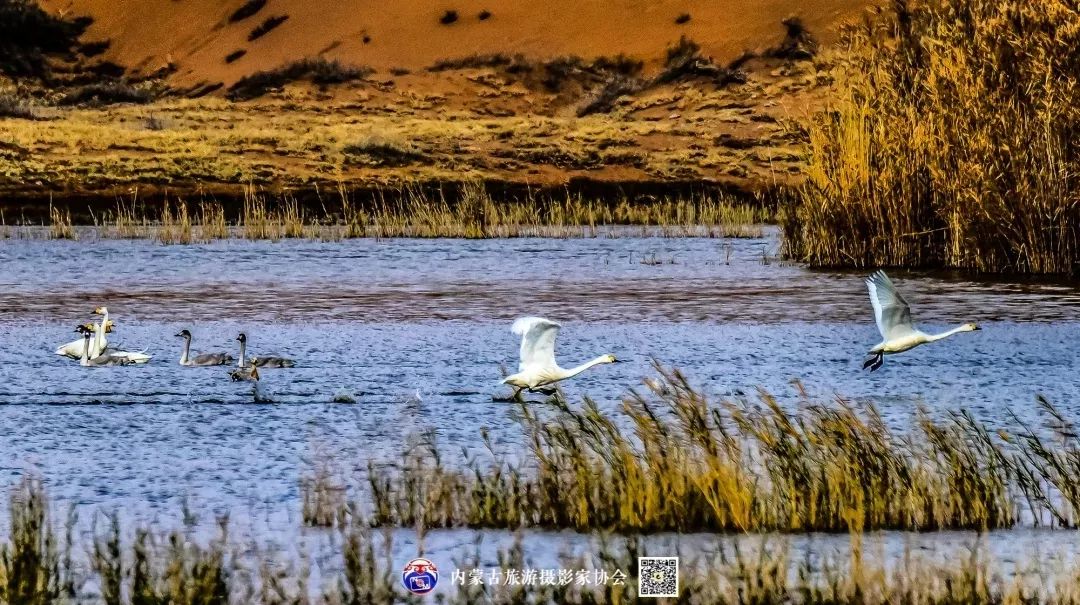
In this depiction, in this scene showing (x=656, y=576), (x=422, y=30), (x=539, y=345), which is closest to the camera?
(x=656, y=576)

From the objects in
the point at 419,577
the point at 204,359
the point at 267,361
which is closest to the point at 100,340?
the point at 204,359

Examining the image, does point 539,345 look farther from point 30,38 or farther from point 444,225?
point 30,38

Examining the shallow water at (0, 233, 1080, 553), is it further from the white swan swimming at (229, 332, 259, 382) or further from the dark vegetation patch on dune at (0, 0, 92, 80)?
the dark vegetation patch on dune at (0, 0, 92, 80)

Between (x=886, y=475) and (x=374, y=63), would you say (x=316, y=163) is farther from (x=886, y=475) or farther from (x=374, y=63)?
(x=886, y=475)

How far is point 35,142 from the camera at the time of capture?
142ft

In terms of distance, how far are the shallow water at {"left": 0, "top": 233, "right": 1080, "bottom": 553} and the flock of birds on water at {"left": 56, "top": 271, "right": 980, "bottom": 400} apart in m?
0.14

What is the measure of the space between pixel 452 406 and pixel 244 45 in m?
54.8

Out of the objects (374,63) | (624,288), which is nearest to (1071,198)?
(624,288)

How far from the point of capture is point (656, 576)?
18.2ft

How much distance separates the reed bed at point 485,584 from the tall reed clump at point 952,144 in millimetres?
10997

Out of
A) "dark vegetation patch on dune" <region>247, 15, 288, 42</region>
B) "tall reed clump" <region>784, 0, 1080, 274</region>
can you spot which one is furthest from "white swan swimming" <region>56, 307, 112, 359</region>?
"dark vegetation patch on dune" <region>247, 15, 288, 42</region>

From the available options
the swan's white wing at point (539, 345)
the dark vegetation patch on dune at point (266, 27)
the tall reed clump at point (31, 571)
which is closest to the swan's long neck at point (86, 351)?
the swan's white wing at point (539, 345)

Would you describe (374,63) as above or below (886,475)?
above

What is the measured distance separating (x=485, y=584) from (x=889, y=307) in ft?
15.9
